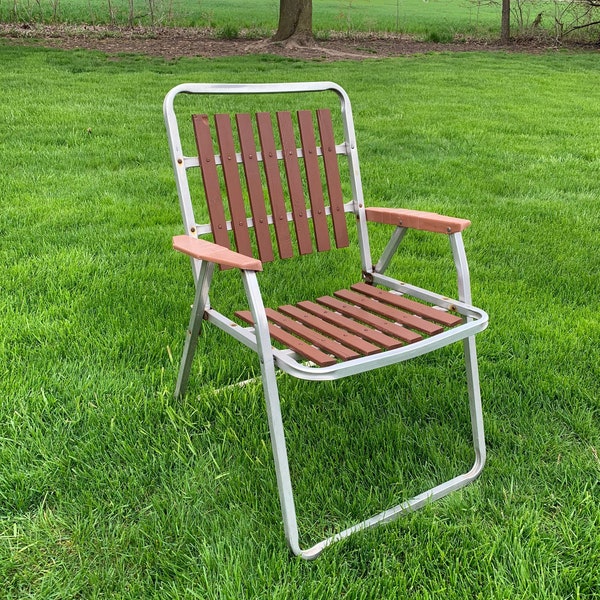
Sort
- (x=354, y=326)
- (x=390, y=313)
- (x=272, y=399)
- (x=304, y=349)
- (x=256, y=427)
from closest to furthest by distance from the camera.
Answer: (x=272, y=399)
(x=304, y=349)
(x=354, y=326)
(x=390, y=313)
(x=256, y=427)

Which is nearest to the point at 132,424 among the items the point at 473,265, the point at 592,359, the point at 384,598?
the point at 384,598

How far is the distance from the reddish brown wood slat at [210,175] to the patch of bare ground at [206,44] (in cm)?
1011

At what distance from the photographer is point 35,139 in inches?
228

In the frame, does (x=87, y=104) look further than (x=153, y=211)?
Yes

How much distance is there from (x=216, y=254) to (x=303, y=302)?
63cm

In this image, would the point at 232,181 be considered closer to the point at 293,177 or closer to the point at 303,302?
the point at 293,177

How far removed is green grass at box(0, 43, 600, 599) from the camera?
166 cm

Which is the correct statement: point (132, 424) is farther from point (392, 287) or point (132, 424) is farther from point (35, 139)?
point (35, 139)

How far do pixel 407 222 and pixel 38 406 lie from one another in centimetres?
147

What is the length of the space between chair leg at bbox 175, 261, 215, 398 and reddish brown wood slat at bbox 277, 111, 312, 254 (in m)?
0.44

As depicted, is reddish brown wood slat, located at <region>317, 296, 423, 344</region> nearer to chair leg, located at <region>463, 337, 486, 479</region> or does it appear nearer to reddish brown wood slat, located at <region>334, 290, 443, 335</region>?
reddish brown wood slat, located at <region>334, 290, 443, 335</region>

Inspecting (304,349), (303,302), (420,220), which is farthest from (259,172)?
(304,349)

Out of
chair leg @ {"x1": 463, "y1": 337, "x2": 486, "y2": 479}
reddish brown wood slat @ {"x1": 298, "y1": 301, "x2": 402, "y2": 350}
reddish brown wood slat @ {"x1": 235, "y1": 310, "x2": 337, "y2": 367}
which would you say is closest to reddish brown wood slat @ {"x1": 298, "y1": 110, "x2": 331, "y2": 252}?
reddish brown wood slat @ {"x1": 298, "y1": 301, "x2": 402, "y2": 350}

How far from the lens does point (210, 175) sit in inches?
83.4
